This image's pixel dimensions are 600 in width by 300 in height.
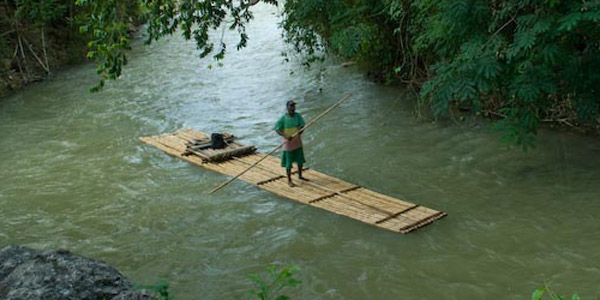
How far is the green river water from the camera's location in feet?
18.1

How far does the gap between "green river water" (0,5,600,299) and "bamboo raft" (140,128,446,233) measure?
0.12m

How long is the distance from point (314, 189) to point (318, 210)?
1.33ft

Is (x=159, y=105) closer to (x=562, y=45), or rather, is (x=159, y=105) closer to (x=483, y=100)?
(x=483, y=100)

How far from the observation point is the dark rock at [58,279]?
304cm

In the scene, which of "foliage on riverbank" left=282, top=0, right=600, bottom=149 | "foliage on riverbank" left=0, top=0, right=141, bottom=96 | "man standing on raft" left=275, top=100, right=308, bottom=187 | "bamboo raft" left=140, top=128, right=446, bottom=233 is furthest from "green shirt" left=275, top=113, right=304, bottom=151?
"foliage on riverbank" left=0, top=0, right=141, bottom=96

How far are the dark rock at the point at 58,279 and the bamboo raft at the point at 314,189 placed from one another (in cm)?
335

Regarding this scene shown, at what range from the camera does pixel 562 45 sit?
658cm

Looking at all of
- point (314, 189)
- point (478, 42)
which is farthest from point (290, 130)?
point (478, 42)

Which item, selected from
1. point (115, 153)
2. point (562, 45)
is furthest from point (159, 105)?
point (562, 45)

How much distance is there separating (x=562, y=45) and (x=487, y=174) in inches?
68.7

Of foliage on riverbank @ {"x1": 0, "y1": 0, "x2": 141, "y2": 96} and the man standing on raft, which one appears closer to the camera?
the man standing on raft

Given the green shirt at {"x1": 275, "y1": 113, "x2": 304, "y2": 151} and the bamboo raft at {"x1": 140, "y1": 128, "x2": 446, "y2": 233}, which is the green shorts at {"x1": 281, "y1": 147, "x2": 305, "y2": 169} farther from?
the bamboo raft at {"x1": 140, "y1": 128, "x2": 446, "y2": 233}

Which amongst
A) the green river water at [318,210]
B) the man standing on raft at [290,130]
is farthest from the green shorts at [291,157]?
the green river water at [318,210]

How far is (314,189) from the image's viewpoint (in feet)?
23.7
